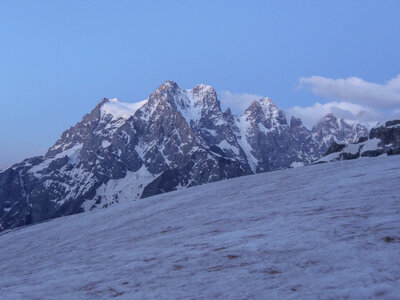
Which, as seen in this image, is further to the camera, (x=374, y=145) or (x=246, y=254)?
(x=374, y=145)

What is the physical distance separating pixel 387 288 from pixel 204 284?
2.22 m

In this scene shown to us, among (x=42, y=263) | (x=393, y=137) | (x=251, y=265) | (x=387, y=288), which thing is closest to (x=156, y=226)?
(x=42, y=263)

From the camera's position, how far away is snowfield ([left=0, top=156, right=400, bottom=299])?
18.2 ft

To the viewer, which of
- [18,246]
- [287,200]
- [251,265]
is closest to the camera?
[251,265]

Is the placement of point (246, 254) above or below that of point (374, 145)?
below

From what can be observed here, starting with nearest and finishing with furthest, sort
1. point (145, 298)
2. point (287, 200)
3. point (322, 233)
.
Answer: point (145, 298)
point (322, 233)
point (287, 200)

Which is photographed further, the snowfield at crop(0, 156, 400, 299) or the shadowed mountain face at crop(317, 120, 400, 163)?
the shadowed mountain face at crop(317, 120, 400, 163)

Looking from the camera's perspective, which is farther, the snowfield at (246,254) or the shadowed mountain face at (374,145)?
the shadowed mountain face at (374,145)

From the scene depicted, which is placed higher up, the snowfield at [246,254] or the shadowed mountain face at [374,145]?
the shadowed mountain face at [374,145]

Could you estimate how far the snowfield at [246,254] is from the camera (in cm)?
555

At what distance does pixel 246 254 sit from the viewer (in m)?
6.96

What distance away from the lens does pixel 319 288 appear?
5.23m

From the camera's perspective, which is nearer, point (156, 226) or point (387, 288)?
point (387, 288)

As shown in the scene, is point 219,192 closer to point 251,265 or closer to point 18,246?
point 18,246
